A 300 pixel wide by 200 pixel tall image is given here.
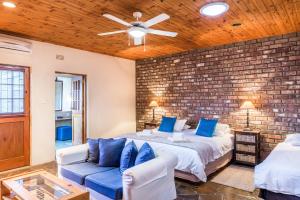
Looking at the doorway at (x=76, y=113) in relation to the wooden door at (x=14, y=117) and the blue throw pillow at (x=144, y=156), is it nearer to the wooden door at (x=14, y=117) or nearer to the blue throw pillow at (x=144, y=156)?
the wooden door at (x=14, y=117)

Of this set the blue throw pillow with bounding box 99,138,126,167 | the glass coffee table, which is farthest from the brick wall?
the glass coffee table

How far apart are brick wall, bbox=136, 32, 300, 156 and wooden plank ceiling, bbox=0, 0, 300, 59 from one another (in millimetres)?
342

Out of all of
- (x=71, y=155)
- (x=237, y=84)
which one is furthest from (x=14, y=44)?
(x=237, y=84)

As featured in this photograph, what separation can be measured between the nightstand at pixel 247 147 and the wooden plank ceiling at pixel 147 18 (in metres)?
1.97

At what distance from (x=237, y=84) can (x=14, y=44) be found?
180 inches

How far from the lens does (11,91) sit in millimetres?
4172

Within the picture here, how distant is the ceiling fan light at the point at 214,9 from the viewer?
279cm

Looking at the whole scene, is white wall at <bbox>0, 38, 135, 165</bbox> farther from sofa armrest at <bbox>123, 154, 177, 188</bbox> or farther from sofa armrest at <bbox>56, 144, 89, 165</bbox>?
sofa armrest at <bbox>123, 154, 177, 188</bbox>

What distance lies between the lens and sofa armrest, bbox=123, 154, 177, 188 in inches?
86.8

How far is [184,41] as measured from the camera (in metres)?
4.68

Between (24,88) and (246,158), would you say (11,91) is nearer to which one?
(24,88)

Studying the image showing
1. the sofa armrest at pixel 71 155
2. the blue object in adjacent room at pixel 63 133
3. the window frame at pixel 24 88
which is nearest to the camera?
the sofa armrest at pixel 71 155

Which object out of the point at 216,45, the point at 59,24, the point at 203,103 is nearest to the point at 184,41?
the point at 216,45

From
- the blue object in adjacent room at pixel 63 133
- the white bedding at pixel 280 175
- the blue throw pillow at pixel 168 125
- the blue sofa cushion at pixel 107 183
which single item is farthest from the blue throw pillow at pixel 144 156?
the blue object in adjacent room at pixel 63 133
